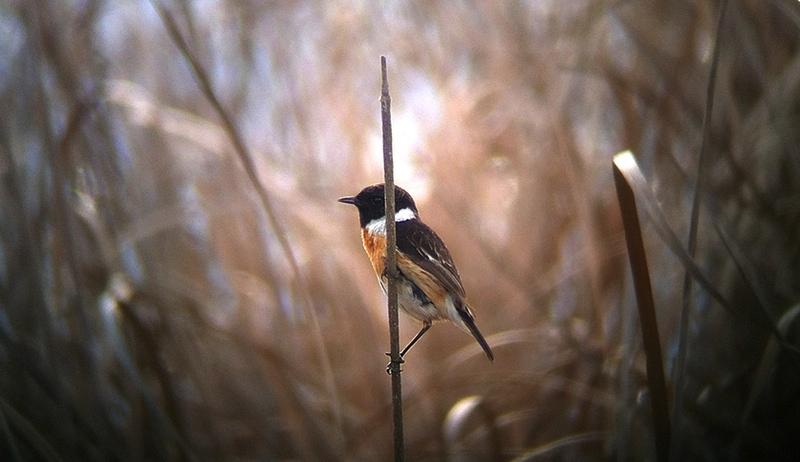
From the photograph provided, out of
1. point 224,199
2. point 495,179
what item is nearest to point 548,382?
point 495,179

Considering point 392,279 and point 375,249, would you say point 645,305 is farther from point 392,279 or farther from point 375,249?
point 375,249

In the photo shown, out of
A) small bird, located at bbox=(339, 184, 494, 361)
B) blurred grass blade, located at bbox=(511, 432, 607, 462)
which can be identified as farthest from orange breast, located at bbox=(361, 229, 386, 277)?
blurred grass blade, located at bbox=(511, 432, 607, 462)

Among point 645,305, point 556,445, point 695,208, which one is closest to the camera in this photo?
point 645,305

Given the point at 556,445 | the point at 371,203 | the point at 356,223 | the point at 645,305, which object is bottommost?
the point at 556,445

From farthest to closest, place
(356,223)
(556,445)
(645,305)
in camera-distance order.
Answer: (356,223)
(556,445)
(645,305)

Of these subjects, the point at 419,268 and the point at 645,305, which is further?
the point at 419,268

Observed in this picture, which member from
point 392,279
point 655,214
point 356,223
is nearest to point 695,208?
point 655,214

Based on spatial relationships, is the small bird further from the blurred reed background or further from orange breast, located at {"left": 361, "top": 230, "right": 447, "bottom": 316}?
the blurred reed background
